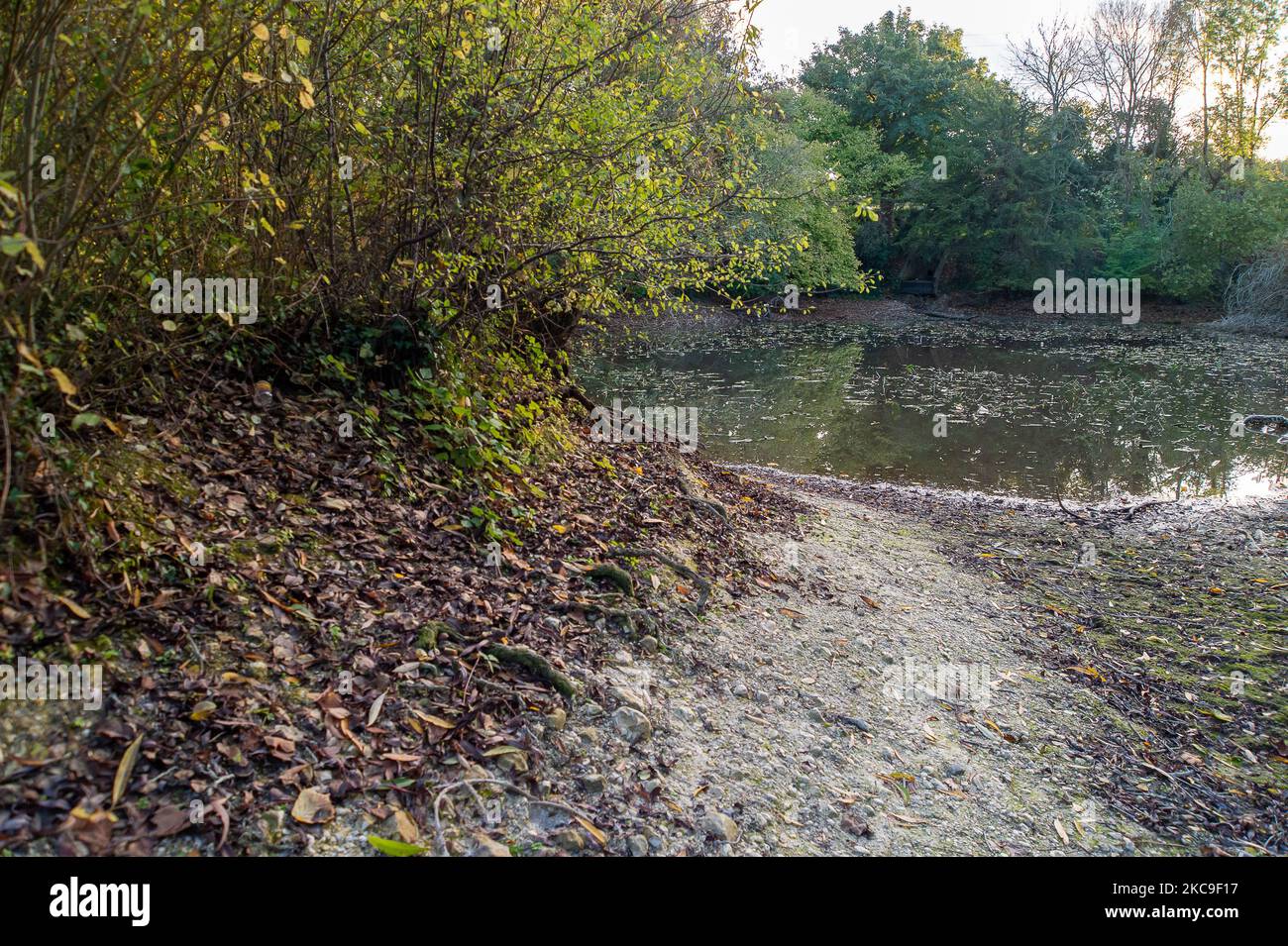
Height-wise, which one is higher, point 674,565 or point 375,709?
point 674,565

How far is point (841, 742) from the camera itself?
4.57m

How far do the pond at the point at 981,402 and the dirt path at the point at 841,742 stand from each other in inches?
282

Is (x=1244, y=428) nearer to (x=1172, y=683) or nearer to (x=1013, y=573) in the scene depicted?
(x=1013, y=573)

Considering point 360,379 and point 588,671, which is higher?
point 360,379

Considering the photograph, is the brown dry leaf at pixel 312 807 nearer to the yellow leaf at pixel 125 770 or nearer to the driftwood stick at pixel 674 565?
the yellow leaf at pixel 125 770

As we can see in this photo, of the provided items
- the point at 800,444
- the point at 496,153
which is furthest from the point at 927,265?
the point at 496,153

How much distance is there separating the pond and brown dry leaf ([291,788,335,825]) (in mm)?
11080

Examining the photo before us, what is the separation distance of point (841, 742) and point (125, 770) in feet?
11.4

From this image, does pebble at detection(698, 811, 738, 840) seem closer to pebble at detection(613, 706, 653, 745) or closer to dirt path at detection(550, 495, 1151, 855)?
dirt path at detection(550, 495, 1151, 855)

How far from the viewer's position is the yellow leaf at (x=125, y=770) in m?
2.74

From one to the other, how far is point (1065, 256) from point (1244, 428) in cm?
2672

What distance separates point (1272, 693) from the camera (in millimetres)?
5785

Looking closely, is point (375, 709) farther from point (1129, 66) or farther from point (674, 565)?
point (1129, 66)

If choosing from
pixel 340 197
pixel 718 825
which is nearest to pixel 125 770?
pixel 718 825
